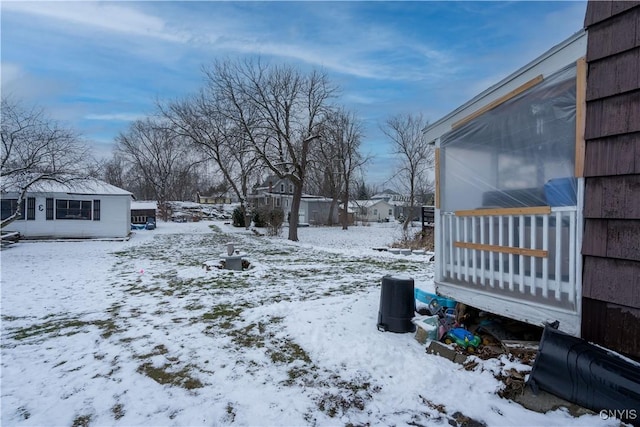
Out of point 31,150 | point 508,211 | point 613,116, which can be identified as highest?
point 31,150

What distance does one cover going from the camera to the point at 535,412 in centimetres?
219

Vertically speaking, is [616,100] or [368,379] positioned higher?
[616,100]

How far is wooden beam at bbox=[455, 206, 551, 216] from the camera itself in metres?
2.70

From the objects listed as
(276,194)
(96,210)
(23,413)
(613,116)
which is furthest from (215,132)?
(613,116)

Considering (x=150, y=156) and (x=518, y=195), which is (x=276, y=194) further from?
(x=518, y=195)

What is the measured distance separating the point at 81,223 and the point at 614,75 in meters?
19.6

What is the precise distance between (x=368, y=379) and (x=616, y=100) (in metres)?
2.62

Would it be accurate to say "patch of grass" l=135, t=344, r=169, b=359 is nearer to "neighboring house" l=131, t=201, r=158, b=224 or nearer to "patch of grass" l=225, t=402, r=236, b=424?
"patch of grass" l=225, t=402, r=236, b=424

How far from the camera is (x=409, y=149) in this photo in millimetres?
23094

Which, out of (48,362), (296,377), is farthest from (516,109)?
(48,362)

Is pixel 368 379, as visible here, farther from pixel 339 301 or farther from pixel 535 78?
pixel 535 78

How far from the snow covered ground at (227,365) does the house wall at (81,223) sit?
11971mm

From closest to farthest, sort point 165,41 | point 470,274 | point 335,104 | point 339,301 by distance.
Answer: point 470,274 < point 339,301 < point 165,41 < point 335,104

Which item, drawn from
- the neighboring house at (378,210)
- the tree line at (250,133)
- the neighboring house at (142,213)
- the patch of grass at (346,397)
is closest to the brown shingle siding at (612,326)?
the patch of grass at (346,397)
